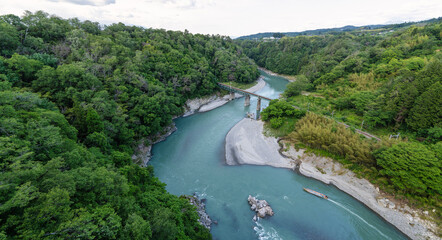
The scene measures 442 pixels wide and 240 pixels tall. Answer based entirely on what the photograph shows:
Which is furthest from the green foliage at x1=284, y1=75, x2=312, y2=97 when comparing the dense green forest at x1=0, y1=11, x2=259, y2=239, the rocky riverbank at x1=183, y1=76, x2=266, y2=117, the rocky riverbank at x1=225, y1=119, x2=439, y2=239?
the dense green forest at x1=0, y1=11, x2=259, y2=239

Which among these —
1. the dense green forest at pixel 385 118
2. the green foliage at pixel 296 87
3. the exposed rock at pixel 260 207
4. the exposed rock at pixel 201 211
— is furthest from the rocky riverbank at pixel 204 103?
the exposed rock at pixel 260 207

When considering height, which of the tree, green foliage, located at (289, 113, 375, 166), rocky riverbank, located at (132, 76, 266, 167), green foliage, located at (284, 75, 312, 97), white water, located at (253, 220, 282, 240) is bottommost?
white water, located at (253, 220, 282, 240)

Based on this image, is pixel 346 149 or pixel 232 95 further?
pixel 232 95

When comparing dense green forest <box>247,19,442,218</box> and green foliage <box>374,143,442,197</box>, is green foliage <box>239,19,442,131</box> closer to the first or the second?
dense green forest <box>247,19,442,218</box>

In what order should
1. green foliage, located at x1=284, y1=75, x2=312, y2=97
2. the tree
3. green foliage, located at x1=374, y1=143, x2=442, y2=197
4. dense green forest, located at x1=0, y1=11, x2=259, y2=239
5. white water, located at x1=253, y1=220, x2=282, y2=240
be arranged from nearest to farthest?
dense green forest, located at x1=0, y1=11, x2=259, y2=239
white water, located at x1=253, y1=220, x2=282, y2=240
green foliage, located at x1=374, y1=143, x2=442, y2=197
the tree
green foliage, located at x1=284, y1=75, x2=312, y2=97

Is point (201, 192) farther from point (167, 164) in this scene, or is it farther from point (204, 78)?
point (204, 78)

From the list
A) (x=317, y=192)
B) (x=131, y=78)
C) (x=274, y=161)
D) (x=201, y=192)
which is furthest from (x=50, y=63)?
(x=317, y=192)

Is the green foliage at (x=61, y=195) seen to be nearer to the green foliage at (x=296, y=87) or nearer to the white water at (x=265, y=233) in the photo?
the white water at (x=265, y=233)
